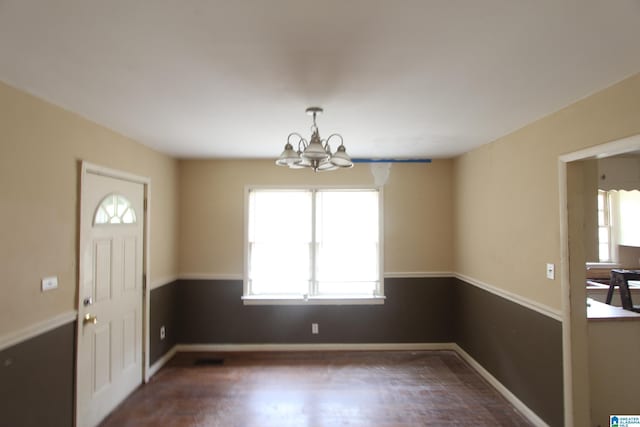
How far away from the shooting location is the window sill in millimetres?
4016

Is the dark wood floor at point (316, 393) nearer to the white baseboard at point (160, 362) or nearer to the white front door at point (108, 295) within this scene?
the white baseboard at point (160, 362)

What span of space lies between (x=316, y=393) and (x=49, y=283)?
2.47 meters

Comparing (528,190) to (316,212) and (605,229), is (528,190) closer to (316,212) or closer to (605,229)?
(316,212)

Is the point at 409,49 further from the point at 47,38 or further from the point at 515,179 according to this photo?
the point at 515,179

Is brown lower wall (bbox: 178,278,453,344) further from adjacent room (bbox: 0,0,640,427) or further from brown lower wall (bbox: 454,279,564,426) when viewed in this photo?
brown lower wall (bbox: 454,279,564,426)

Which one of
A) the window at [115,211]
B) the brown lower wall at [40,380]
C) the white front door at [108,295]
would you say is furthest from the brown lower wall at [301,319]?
the brown lower wall at [40,380]

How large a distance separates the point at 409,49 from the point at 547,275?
7.10ft

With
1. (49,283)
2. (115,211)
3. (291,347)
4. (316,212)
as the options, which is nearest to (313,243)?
(316,212)

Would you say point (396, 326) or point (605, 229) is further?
point (605, 229)

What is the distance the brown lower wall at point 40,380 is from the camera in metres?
1.83

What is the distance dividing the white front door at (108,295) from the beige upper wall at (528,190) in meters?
3.76

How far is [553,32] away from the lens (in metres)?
1.35

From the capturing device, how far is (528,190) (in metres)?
2.66

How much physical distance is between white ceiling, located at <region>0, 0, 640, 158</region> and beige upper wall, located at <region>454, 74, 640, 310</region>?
0.51ft
